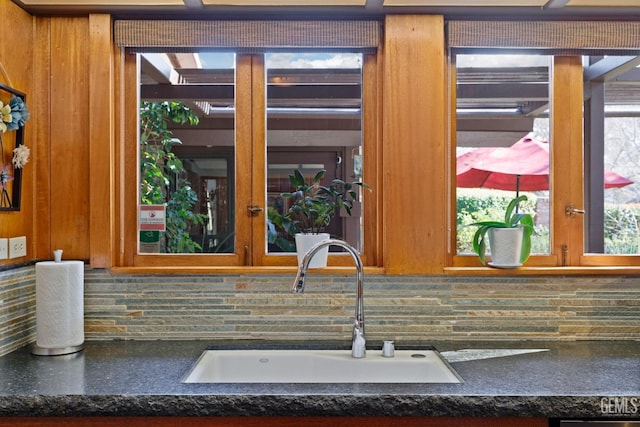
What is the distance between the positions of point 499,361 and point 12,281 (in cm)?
174

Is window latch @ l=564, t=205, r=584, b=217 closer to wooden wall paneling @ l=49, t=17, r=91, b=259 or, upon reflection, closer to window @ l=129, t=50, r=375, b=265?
window @ l=129, t=50, r=375, b=265

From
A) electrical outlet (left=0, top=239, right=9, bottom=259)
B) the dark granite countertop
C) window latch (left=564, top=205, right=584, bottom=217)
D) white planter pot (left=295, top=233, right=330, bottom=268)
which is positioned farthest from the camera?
window latch (left=564, top=205, right=584, bottom=217)

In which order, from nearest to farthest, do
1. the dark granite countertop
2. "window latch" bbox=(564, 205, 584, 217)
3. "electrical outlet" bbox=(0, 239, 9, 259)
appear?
the dark granite countertop < "electrical outlet" bbox=(0, 239, 9, 259) < "window latch" bbox=(564, 205, 584, 217)

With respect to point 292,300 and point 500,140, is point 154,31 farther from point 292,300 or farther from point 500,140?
point 500,140

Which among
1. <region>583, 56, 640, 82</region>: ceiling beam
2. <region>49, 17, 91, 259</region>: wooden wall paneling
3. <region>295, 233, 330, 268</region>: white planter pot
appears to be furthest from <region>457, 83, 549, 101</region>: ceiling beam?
<region>49, 17, 91, 259</region>: wooden wall paneling

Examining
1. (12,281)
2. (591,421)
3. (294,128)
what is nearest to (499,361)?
(591,421)

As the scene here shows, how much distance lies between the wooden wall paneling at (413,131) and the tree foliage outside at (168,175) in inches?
31.0

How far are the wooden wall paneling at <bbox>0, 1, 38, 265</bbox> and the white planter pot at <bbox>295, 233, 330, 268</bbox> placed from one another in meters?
1.03

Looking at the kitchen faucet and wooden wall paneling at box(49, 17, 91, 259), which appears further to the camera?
wooden wall paneling at box(49, 17, 91, 259)

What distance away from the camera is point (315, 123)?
7.27 ft

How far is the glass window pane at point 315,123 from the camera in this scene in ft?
7.20

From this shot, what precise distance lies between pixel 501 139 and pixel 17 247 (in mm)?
1920

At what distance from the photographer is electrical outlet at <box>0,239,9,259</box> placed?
6.15 feet

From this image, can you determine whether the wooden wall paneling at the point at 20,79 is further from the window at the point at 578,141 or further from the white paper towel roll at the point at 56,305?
the window at the point at 578,141
